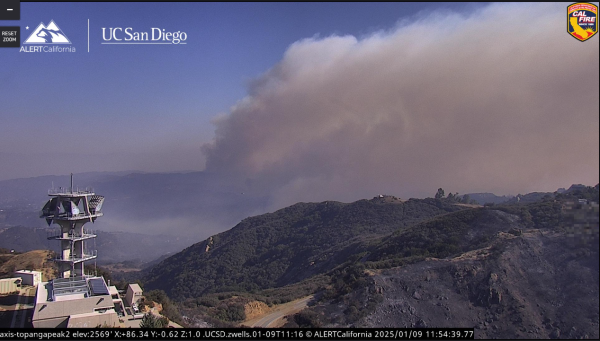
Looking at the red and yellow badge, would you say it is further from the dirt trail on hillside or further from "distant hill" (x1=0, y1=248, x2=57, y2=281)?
"distant hill" (x1=0, y1=248, x2=57, y2=281)

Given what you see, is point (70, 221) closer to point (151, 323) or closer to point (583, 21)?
point (151, 323)

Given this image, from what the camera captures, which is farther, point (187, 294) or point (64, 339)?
point (187, 294)

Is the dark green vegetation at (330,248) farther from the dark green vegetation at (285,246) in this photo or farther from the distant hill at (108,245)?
the distant hill at (108,245)

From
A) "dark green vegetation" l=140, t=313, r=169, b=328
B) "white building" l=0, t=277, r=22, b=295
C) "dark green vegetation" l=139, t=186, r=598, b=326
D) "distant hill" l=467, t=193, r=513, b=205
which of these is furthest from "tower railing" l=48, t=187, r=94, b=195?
"distant hill" l=467, t=193, r=513, b=205

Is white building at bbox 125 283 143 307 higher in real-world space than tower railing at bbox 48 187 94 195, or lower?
lower

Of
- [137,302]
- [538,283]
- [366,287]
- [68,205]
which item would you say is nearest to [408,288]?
[366,287]

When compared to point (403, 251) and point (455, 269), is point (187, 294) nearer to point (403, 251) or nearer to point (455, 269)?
point (403, 251)

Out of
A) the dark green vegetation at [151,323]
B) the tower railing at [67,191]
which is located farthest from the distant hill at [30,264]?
the dark green vegetation at [151,323]
